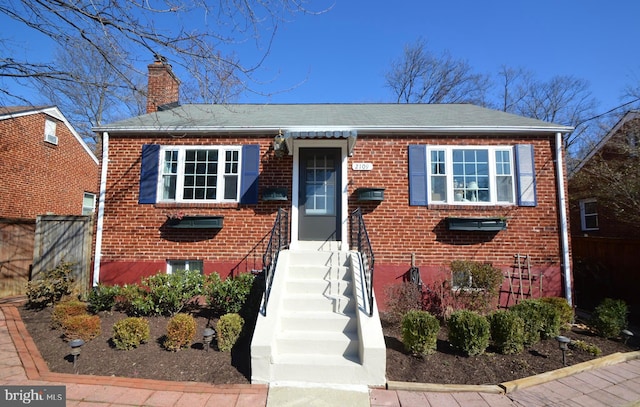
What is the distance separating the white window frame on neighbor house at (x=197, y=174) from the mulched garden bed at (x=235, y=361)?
3.04 meters

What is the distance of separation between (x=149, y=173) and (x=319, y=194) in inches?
156

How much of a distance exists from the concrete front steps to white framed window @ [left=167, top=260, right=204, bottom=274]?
2.42m

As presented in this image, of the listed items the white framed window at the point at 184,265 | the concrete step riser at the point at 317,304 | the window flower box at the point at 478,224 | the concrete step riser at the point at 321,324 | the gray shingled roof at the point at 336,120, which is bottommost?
the concrete step riser at the point at 321,324

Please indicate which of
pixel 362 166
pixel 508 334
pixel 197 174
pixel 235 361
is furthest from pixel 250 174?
pixel 508 334

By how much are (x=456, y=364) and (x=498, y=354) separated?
0.86m

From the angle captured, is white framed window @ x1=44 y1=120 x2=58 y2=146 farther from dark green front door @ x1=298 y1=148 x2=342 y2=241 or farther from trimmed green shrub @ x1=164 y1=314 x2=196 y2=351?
trimmed green shrub @ x1=164 y1=314 x2=196 y2=351

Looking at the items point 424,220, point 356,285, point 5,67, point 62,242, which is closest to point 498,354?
point 356,285

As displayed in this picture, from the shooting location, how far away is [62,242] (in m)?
7.52

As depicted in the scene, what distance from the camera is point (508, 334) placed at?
465 cm

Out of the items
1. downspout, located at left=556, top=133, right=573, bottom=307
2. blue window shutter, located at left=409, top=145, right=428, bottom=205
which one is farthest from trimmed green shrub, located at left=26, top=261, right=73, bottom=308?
downspout, located at left=556, top=133, right=573, bottom=307

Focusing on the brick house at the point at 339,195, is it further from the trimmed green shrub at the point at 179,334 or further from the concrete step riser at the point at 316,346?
the concrete step riser at the point at 316,346

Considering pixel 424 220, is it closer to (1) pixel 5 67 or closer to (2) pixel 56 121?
(1) pixel 5 67

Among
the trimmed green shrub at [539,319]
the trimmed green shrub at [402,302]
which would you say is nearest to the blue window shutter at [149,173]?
the trimmed green shrub at [402,302]

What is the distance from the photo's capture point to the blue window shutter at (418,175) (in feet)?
23.0
